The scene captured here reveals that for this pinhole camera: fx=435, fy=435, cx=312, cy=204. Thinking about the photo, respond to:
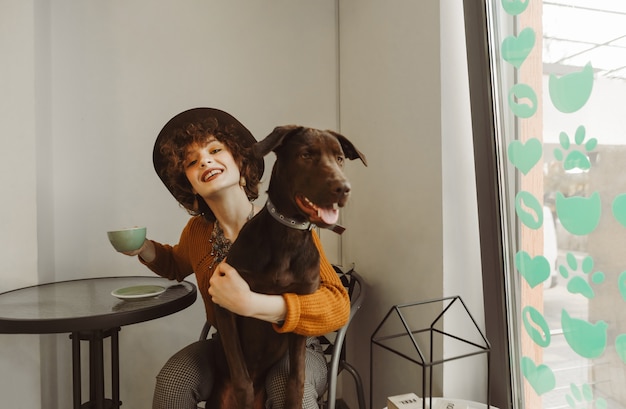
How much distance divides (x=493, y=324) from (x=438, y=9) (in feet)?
3.25

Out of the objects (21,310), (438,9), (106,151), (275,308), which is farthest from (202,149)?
(106,151)

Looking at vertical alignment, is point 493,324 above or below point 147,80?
below

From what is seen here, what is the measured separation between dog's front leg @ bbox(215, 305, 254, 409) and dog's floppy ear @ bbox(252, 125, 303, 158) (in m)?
0.35

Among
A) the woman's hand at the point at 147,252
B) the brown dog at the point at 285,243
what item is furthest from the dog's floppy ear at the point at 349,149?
the woman's hand at the point at 147,252

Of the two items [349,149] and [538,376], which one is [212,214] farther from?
[538,376]

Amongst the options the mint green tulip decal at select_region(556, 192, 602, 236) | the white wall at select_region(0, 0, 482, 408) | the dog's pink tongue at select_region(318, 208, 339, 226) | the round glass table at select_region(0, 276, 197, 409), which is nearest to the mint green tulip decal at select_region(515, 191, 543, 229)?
the mint green tulip decal at select_region(556, 192, 602, 236)

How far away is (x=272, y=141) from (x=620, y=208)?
2.56 ft

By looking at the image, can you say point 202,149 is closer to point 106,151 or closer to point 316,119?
point 106,151

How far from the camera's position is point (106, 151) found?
1.81m

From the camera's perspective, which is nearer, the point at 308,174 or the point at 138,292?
the point at 308,174

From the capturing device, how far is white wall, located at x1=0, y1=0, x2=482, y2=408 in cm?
141

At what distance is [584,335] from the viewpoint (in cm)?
107

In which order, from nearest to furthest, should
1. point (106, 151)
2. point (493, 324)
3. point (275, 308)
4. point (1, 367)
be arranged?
point (275, 308) < point (493, 324) < point (1, 367) < point (106, 151)

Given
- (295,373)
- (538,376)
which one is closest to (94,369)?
(295,373)
